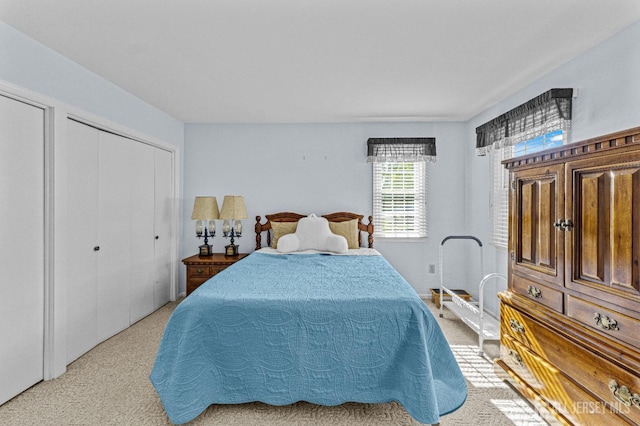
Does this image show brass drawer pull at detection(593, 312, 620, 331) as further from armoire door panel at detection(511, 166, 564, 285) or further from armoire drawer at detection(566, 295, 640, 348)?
armoire door panel at detection(511, 166, 564, 285)

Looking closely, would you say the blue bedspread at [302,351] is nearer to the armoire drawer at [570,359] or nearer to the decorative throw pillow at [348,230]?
the armoire drawer at [570,359]

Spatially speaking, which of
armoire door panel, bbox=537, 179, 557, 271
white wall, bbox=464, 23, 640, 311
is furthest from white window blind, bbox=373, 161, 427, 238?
armoire door panel, bbox=537, 179, 557, 271

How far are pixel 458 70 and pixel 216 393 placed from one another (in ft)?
10.2

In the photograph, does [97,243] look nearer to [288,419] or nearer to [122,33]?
[122,33]

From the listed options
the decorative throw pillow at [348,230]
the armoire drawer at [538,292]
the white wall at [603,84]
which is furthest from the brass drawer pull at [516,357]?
the decorative throw pillow at [348,230]

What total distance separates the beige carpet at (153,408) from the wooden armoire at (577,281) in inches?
9.4

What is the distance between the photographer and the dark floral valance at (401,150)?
13.8 feet

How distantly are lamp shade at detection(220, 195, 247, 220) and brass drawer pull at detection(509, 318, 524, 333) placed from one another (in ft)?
9.93

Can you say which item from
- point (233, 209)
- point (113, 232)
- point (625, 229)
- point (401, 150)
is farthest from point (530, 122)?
point (113, 232)

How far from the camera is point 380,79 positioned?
9.43 ft

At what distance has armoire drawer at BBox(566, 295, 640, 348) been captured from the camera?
135cm

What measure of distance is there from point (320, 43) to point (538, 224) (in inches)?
74.3

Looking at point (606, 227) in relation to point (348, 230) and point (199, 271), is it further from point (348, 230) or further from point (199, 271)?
point (199, 271)

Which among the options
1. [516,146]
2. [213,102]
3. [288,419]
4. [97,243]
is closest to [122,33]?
[213,102]
